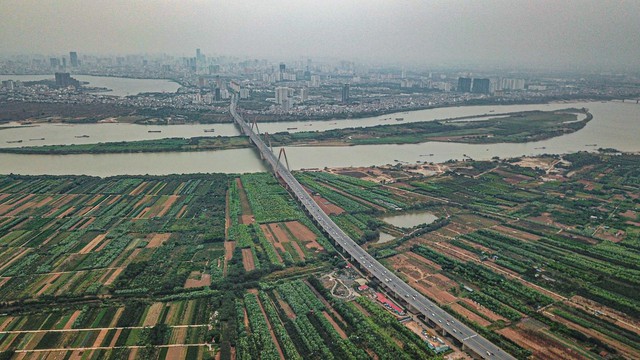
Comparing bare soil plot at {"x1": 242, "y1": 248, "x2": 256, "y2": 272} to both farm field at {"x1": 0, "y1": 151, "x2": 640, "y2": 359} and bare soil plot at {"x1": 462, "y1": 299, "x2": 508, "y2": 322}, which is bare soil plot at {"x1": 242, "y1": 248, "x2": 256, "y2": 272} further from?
bare soil plot at {"x1": 462, "y1": 299, "x2": 508, "y2": 322}

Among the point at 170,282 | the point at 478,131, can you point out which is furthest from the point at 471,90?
the point at 170,282

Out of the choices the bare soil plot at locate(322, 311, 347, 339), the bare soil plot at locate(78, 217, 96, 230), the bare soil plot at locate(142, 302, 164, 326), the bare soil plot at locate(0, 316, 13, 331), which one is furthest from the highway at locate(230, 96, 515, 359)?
the bare soil plot at locate(0, 316, 13, 331)

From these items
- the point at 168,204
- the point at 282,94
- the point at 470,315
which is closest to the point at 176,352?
the point at 470,315

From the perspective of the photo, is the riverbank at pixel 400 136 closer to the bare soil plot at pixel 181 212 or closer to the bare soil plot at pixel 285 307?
the bare soil plot at pixel 181 212

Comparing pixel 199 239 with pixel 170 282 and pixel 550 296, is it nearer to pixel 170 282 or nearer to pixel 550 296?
pixel 170 282

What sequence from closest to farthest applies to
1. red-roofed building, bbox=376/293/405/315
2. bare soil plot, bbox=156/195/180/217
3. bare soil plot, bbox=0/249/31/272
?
red-roofed building, bbox=376/293/405/315, bare soil plot, bbox=0/249/31/272, bare soil plot, bbox=156/195/180/217

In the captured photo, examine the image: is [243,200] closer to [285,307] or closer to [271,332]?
[285,307]

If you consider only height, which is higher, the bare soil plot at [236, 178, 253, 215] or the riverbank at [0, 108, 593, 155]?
the riverbank at [0, 108, 593, 155]
